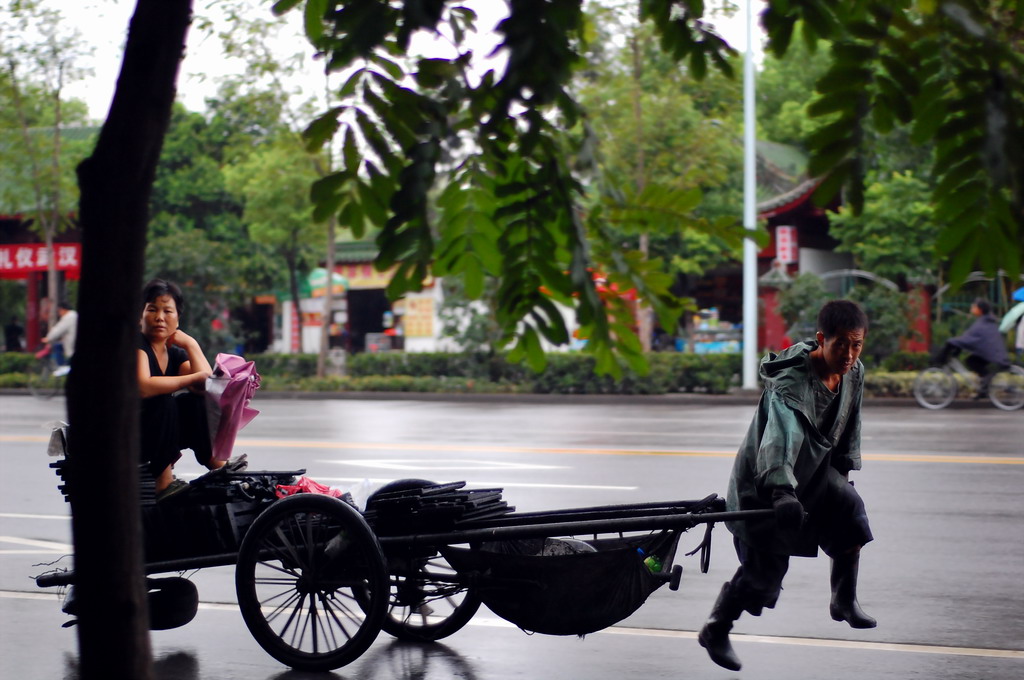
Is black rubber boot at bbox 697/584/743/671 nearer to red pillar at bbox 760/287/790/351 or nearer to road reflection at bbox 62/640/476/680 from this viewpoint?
road reflection at bbox 62/640/476/680

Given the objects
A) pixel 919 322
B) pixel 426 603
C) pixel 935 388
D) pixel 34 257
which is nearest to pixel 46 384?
pixel 34 257

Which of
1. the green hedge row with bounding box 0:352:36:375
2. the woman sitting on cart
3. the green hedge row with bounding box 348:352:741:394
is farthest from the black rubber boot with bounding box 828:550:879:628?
the green hedge row with bounding box 0:352:36:375

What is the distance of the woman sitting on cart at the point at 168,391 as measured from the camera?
5535mm

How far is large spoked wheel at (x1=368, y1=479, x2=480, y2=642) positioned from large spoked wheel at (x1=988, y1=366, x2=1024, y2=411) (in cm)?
1502

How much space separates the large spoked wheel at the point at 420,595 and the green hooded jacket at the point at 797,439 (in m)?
1.18

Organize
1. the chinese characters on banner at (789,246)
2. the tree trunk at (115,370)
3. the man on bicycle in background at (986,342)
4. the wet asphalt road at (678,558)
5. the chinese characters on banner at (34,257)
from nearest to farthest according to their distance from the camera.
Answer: the tree trunk at (115,370)
the wet asphalt road at (678,558)
the man on bicycle in background at (986,342)
the chinese characters on banner at (789,246)
the chinese characters on banner at (34,257)

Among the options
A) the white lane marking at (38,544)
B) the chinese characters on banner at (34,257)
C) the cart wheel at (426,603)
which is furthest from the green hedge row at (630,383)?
the cart wheel at (426,603)

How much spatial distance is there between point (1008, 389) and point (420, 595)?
52.9 feet

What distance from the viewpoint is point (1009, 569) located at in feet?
23.5

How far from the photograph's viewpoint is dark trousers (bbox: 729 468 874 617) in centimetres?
503

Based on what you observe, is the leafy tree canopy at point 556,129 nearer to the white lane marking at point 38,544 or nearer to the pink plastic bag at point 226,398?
the pink plastic bag at point 226,398

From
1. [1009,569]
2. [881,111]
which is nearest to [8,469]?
[1009,569]

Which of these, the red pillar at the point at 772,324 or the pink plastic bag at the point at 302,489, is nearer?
the pink plastic bag at the point at 302,489

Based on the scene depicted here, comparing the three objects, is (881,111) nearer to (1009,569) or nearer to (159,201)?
(1009,569)
